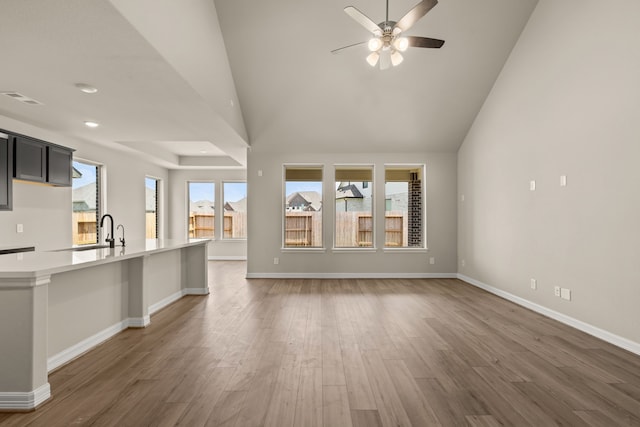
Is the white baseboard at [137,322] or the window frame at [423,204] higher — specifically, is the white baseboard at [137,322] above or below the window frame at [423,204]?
below

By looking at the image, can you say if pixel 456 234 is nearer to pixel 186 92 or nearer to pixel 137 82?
pixel 186 92

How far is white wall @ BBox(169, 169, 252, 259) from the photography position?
32.4ft

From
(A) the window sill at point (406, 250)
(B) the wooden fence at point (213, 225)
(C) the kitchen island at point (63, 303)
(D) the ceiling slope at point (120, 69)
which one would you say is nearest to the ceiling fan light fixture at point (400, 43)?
(D) the ceiling slope at point (120, 69)

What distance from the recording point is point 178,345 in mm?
3344

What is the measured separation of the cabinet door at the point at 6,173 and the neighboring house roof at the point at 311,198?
433cm

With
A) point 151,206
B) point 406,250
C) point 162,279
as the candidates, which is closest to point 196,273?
point 162,279

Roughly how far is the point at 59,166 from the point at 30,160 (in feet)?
1.87

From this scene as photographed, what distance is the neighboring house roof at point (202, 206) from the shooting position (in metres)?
10.0

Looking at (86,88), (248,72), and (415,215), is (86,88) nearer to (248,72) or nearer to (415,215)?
(248,72)

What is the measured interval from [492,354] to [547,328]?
1212 millimetres

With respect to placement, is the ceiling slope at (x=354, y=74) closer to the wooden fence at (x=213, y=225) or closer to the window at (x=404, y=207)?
the window at (x=404, y=207)

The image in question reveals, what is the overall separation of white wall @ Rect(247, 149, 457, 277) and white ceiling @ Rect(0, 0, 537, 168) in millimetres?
324

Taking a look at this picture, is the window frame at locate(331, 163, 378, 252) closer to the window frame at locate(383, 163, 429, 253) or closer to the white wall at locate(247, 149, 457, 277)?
the white wall at locate(247, 149, 457, 277)

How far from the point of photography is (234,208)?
10.0 metres
